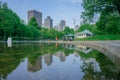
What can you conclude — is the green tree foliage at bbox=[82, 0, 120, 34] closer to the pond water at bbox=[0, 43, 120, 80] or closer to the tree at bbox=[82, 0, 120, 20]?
the tree at bbox=[82, 0, 120, 20]

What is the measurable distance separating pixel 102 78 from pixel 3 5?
2948 inches

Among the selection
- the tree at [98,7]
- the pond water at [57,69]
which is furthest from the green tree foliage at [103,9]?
the pond water at [57,69]

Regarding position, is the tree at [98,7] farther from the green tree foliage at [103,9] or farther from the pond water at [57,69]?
the pond water at [57,69]

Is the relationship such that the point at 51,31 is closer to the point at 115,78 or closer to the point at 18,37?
the point at 18,37

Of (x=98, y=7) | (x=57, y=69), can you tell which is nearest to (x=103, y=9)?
(x=98, y=7)

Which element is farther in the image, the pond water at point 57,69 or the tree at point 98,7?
the tree at point 98,7

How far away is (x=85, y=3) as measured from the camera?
1958 cm

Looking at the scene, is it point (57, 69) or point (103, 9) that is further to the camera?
point (103, 9)

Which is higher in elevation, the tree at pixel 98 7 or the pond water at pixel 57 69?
the tree at pixel 98 7

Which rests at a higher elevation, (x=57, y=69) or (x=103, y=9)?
(x=103, y=9)

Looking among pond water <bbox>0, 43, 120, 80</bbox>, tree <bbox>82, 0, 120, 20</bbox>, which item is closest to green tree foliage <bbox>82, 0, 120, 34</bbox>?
tree <bbox>82, 0, 120, 20</bbox>

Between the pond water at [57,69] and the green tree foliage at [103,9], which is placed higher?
the green tree foliage at [103,9]

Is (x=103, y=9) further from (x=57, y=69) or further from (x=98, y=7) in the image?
(x=57, y=69)

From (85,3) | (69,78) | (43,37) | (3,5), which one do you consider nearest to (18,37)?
(3,5)
